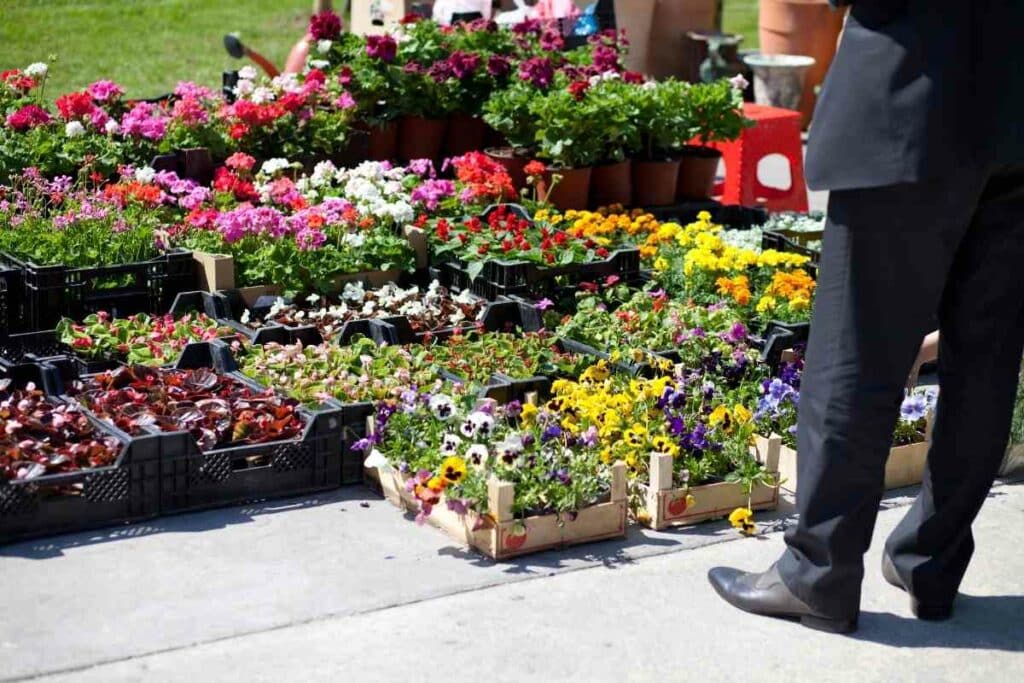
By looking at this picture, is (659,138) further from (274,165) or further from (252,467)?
(252,467)

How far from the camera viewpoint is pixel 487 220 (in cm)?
692

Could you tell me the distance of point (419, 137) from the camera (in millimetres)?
8148

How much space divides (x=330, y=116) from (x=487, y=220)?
1281 mm

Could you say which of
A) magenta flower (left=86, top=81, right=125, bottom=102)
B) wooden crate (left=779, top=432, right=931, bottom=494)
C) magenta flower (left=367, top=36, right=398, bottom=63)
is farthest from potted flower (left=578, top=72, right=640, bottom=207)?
wooden crate (left=779, top=432, right=931, bottom=494)

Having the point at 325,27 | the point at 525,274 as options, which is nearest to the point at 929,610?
the point at 525,274

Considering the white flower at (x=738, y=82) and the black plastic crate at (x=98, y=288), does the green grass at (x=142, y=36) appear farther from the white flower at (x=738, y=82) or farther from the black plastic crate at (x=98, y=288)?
the black plastic crate at (x=98, y=288)

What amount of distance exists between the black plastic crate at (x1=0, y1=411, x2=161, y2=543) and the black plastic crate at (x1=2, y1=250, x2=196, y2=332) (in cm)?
139

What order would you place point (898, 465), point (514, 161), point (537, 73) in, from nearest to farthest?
point (898, 465) → point (514, 161) → point (537, 73)

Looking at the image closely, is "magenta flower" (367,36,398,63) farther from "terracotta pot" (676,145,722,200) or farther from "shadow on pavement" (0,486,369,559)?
"shadow on pavement" (0,486,369,559)

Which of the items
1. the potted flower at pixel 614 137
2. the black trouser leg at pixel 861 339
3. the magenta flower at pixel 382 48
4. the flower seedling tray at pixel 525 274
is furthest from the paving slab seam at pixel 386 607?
the magenta flower at pixel 382 48

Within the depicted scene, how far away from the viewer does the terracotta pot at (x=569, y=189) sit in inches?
297

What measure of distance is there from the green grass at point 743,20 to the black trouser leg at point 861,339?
14.9 m

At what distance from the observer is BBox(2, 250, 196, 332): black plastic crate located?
5.74 m

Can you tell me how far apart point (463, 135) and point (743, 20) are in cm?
1247
